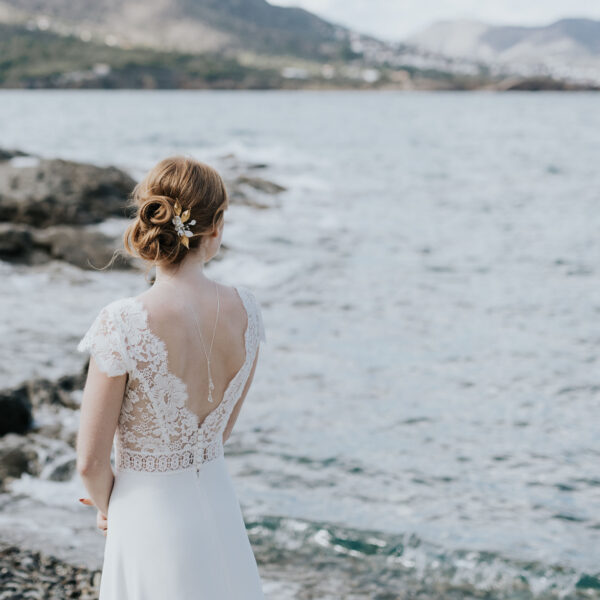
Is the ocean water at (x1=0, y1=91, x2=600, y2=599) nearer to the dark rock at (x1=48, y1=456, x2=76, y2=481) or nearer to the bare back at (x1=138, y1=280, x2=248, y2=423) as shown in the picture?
the dark rock at (x1=48, y1=456, x2=76, y2=481)

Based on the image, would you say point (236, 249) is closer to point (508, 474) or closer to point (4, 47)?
point (508, 474)

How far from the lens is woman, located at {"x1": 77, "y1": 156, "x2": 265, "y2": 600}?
2.49 meters

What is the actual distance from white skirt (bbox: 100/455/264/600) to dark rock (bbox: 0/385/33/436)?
5.52 meters

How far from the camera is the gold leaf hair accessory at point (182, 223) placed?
2.46m

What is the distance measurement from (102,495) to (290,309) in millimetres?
12259

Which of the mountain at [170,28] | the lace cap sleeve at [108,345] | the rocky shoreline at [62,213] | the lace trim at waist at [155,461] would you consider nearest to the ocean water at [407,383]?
the rocky shoreline at [62,213]

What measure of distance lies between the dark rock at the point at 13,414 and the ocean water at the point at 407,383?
3.36 ft

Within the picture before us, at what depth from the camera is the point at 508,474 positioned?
7.96 m

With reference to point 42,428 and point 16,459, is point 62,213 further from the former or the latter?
point 16,459

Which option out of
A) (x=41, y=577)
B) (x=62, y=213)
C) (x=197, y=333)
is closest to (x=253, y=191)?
(x=62, y=213)

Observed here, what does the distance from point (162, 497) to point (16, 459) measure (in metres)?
5.03

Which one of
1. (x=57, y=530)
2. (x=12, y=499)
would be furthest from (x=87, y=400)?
(x=12, y=499)

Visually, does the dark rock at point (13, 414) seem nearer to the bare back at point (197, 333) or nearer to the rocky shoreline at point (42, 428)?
the rocky shoreline at point (42, 428)

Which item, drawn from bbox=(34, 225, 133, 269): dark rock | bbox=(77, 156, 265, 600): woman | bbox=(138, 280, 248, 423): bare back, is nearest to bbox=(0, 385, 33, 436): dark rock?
bbox=(77, 156, 265, 600): woman
